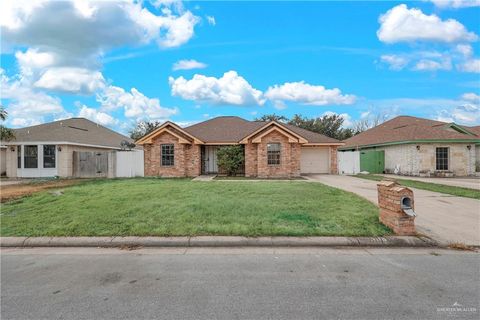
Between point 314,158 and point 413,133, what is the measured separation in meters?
7.48

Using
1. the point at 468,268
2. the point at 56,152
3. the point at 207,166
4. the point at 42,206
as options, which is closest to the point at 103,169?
the point at 56,152

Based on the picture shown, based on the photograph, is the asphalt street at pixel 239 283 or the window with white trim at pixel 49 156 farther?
the window with white trim at pixel 49 156

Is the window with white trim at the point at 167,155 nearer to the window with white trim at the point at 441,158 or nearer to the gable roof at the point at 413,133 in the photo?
the gable roof at the point at 413,133

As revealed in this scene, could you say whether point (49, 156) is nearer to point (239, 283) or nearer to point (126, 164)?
point (126, 164)

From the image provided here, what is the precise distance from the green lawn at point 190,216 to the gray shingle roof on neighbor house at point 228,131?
12.9 m

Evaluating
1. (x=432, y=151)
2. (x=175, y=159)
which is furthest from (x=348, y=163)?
(x=175, y=159)

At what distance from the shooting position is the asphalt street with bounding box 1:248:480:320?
326cm

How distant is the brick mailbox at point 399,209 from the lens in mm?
5977

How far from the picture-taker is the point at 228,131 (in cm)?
2459

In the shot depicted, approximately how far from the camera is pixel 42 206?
8.56 metres

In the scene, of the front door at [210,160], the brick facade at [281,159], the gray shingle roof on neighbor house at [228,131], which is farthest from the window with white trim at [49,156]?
the brick facade at [281,159]

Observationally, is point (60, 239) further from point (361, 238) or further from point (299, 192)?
point (299, 192)

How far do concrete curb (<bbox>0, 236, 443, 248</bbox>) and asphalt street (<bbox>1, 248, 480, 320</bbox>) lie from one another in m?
0.21

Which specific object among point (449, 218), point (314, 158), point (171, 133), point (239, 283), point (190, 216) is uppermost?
point (171, 133)
